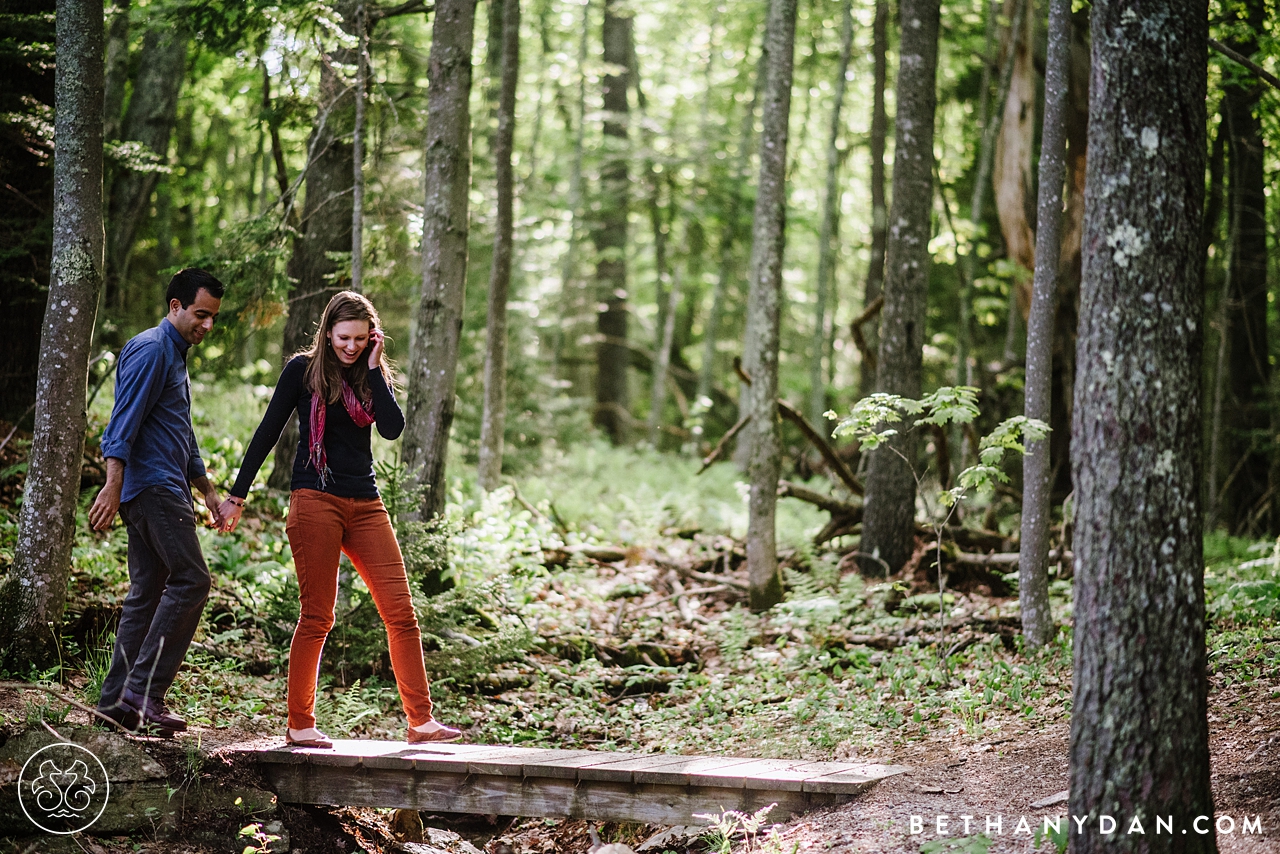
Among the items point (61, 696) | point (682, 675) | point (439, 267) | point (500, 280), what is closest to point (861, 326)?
point (500, 280)

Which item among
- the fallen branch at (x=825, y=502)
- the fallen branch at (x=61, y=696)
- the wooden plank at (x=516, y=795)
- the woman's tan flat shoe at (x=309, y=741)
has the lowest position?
the wooden plank at (x=516, y=795)

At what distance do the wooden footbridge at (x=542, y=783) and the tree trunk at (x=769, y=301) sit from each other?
486 centimetres

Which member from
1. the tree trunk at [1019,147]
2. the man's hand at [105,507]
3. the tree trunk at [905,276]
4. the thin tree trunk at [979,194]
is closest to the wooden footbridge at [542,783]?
the man's hand at [105,507]

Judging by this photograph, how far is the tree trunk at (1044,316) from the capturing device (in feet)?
26.5

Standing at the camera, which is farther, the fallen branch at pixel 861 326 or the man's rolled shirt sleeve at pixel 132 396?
the fallen branch at pixel 861 326

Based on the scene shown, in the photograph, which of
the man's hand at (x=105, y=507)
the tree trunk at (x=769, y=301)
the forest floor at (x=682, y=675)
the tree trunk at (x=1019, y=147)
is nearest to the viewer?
the man's hand at (x=105, y=507)

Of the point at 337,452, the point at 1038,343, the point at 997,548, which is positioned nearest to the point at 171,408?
the point at 337,452

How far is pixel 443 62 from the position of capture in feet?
28.5

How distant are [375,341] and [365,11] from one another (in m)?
4.86

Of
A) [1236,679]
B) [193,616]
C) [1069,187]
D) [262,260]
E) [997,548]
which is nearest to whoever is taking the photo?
[193,616]

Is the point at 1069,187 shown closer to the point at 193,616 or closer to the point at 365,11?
the point at 365,11

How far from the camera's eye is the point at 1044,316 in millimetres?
8070

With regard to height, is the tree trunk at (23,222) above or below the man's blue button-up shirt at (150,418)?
above
